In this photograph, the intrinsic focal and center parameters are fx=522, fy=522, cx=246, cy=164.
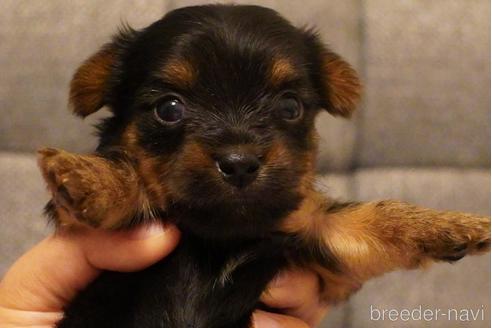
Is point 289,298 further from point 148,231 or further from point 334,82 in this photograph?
point 334,82

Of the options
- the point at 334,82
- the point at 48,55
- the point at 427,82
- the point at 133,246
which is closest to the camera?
the point at 133,246

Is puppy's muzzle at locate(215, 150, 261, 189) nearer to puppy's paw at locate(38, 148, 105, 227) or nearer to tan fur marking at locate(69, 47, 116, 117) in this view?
puppy's paw at locate(38, 148, 105, 227)

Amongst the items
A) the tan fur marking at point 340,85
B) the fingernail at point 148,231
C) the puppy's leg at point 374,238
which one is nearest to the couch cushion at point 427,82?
the tan fur marking at point 340,85

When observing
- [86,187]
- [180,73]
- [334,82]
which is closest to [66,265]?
[86,187]

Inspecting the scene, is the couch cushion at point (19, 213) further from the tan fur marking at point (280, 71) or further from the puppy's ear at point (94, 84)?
the tan fur marking at point (280, 71)

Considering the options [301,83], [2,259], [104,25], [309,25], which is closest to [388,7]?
[309,25]

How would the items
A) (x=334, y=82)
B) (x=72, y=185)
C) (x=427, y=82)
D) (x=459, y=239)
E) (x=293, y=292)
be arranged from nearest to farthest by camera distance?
(x=72, y=185) < (x=459, y=239) < (x=293, y=292) < (x=334, y=82) < (x=427, y=82)

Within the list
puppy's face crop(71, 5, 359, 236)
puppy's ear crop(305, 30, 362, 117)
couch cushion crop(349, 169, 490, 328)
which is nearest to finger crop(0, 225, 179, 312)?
puppy's face crop(71, 5, 359, 236)
